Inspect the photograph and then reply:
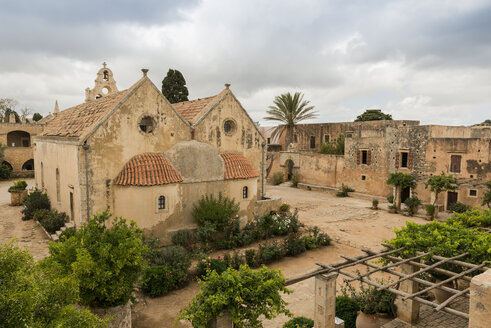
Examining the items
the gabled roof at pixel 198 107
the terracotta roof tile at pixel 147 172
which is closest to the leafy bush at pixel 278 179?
the gabled roof at pixel 198 107

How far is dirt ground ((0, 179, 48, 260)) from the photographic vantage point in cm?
1486

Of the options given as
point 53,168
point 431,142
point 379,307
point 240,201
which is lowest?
point 379,307

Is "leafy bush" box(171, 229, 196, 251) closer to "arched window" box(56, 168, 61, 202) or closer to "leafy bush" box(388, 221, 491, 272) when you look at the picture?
"arched window" box(56, 168, 61, 202)

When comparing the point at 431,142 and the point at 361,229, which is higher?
the point at 431,142

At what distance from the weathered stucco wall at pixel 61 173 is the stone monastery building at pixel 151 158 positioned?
0.18 feet

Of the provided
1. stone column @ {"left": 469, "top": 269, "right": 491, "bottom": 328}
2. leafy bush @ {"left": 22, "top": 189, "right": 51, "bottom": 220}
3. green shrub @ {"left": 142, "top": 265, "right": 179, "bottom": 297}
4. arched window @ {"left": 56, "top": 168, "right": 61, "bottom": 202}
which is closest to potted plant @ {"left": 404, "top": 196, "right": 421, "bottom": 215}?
green shrub @ {"left": 142, "top": 265, "right": 179, "bottom": 297}

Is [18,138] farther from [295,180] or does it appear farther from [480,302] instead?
[480,302]

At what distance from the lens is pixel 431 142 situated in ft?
77.3

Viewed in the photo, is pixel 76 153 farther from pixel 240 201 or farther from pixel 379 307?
pixel 379 307

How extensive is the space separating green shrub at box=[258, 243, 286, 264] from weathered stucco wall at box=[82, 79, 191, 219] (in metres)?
6.83

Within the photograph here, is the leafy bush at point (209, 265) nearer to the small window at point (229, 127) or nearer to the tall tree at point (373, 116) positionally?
the small window at point (229, 127)

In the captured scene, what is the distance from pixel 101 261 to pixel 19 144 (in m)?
50.9

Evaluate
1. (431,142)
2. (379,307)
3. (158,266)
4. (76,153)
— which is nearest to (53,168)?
(76,153)

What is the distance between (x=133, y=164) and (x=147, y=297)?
608 cm
